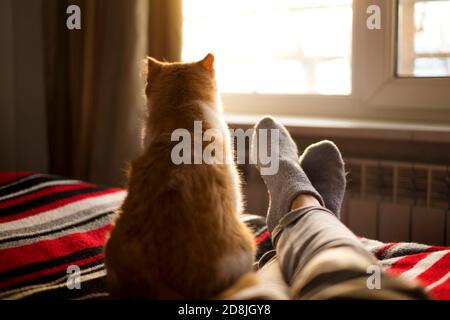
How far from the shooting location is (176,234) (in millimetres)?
743

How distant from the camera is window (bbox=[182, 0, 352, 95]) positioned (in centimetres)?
175

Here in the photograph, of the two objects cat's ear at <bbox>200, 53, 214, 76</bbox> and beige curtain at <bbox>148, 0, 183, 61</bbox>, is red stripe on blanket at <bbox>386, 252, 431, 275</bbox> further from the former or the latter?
beige curtain at <bbox>148, 0, 183, 61</bbox>

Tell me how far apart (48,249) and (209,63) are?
0.50 meters

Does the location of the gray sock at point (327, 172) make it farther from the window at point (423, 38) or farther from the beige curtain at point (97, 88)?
the beige curtain at point (97, 88)

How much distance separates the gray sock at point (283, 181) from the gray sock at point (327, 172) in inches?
2.0

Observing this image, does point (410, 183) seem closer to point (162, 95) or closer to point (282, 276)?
point (282, 276)

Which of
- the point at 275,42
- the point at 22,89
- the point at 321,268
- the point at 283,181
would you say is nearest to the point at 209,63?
the point at 283,181

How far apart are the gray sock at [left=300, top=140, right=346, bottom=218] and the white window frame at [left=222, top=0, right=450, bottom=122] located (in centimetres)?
37

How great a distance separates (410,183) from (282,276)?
2.44ft

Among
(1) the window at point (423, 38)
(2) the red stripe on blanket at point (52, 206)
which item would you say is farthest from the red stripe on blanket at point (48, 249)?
(1) the window at point (423, 38)

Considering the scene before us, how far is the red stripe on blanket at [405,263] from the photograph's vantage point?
96cm

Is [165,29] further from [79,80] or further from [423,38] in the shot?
[423,38]

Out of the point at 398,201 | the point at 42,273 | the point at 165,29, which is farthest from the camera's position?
the point at 165,29
